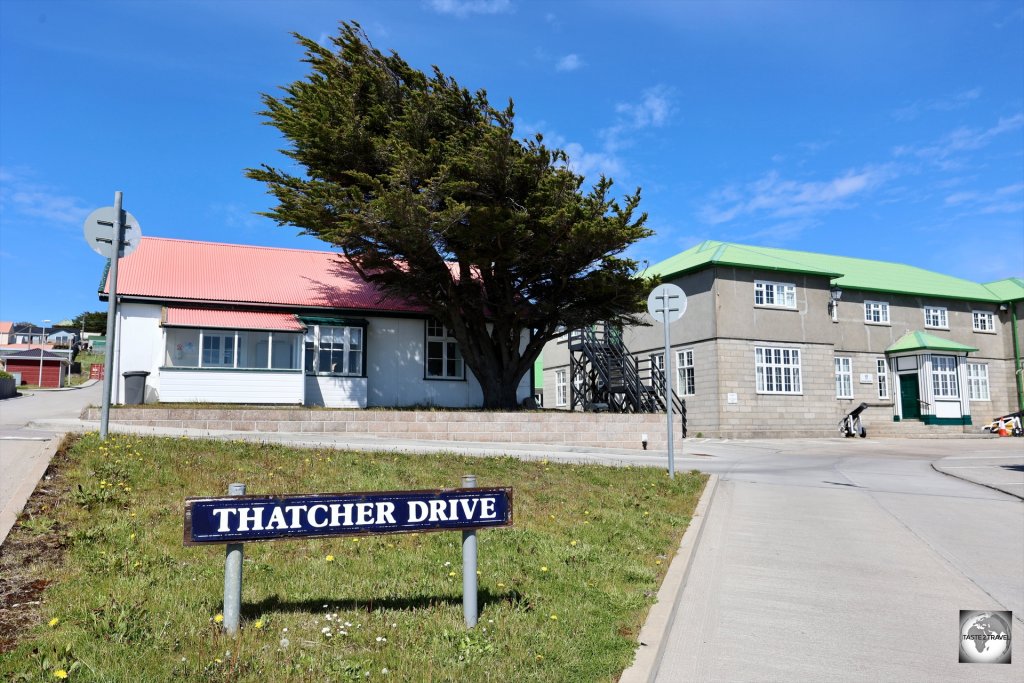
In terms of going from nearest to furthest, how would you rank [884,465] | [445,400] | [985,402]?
[884,465]
[445,400]
[985,402]

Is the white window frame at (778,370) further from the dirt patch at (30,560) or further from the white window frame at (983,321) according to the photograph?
the dirt patch at (30,560)

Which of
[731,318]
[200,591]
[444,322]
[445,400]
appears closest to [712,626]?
[200,591]

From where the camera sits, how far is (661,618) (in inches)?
203

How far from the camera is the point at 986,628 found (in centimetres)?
534

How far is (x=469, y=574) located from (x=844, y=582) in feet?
12.8

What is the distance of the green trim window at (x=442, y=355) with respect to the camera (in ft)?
84.6

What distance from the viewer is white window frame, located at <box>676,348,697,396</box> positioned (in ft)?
106

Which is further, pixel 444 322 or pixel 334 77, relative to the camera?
pixel 444 322

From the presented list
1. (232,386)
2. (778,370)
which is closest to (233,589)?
(232,386)

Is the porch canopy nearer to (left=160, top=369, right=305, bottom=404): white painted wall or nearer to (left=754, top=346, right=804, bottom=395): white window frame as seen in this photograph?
(left=160, top=369, right=305, bottom=404): white painted wall

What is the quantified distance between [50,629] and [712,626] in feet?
14.4

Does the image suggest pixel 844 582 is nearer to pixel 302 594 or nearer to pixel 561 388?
pixel 302 594

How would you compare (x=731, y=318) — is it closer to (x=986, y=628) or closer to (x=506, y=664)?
(x=986, y=628)
